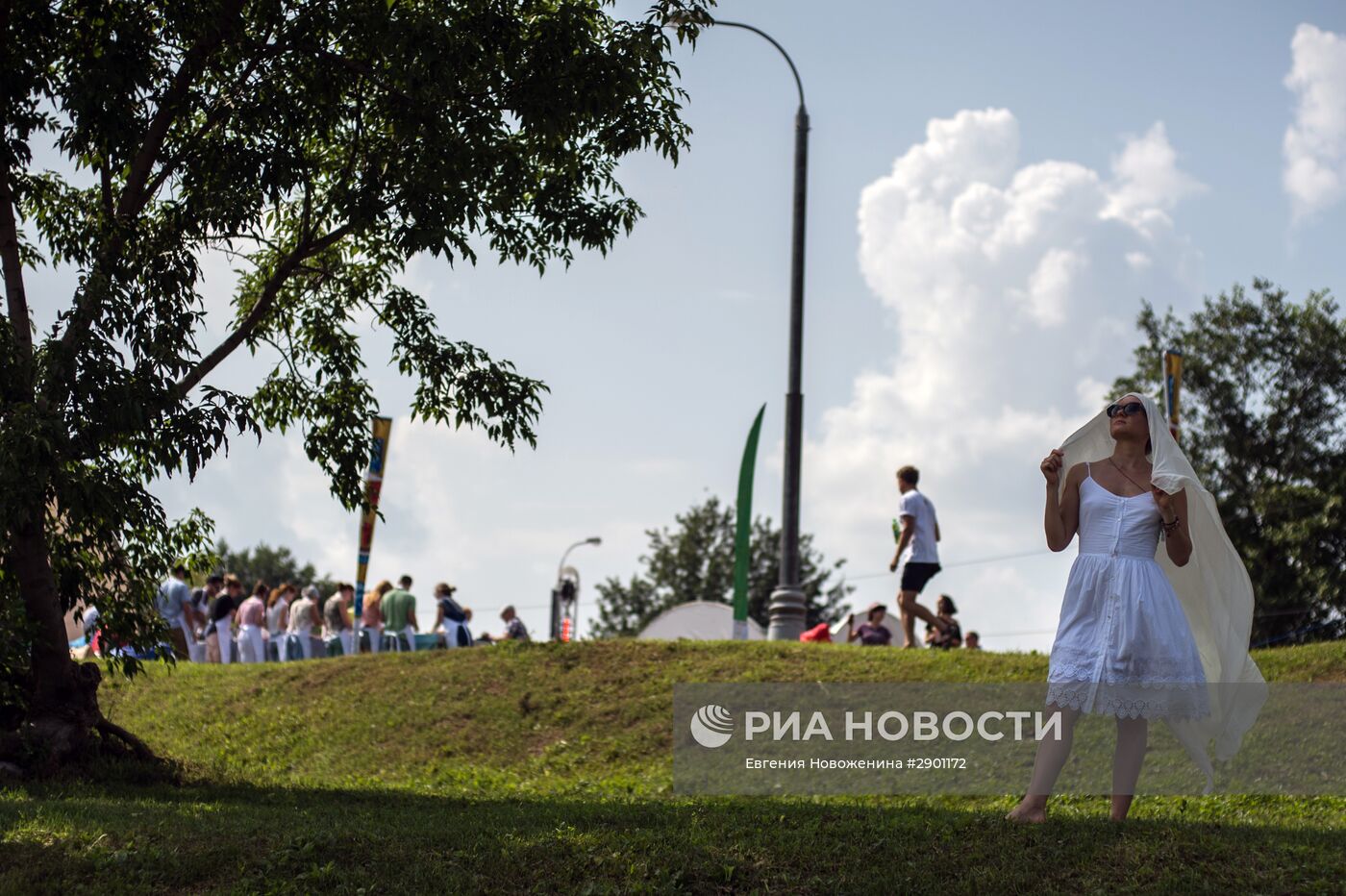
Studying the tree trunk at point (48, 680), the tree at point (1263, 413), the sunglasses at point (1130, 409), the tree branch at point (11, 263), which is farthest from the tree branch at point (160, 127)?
the tree at point (1263, 413)

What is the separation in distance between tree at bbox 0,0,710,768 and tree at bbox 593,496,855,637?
59350 millimetres

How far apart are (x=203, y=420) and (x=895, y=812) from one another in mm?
5354

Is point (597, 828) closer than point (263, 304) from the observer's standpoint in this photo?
Yes

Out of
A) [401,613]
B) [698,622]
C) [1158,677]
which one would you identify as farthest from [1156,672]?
[698,622]

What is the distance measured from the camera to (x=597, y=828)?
312 inches

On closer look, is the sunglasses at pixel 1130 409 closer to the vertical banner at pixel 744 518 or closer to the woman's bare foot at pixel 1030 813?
the woman's bare foot at pixel 1030 813

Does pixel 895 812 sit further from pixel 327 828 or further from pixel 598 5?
pixel 598 5

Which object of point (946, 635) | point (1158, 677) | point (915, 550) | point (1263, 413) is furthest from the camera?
point (1263, 413)

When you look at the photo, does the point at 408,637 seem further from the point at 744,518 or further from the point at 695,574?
the point at 695,574

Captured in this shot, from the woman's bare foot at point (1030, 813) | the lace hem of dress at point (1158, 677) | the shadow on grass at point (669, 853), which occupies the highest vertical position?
the lace hem of dress at point (1158, 677)

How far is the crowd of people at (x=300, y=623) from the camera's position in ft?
70.9

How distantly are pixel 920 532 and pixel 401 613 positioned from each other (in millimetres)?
9360

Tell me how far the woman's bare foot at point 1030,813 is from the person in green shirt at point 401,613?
1537 centimetres

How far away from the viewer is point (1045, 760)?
294 inches
